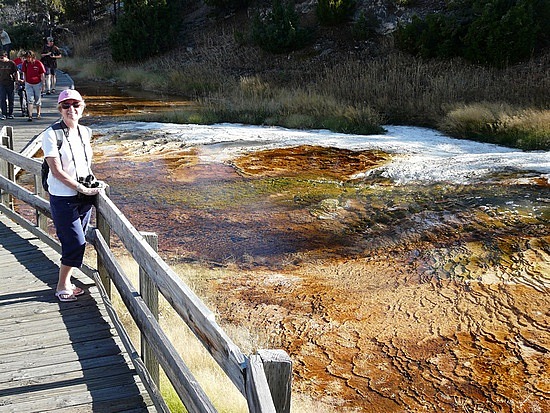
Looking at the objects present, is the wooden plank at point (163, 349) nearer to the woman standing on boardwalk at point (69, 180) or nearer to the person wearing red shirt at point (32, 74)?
the woman standing on boardwalk at point (69, 180)

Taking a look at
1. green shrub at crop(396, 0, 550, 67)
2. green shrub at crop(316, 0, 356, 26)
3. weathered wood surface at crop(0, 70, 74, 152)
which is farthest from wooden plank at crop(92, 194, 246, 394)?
green shrub at crop(316, 0, 356, 26)

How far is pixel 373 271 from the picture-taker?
7.56 meters

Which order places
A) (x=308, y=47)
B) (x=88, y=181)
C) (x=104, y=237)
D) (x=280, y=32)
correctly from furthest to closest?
(x=308, y=47) < (x=280, y=32) < (x=104, y=237) < (x=88, y=181)

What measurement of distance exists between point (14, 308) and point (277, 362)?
3.42 metres

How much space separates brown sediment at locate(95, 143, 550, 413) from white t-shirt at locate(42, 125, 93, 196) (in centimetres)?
232

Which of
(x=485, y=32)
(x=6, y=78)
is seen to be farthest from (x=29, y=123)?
(x=485, y=32)

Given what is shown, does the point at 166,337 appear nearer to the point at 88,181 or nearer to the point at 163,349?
the point at 163,349

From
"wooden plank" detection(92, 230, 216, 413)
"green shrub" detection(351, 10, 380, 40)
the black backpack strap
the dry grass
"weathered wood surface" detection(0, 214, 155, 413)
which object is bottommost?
the dry grass

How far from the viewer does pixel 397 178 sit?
11.5 metres

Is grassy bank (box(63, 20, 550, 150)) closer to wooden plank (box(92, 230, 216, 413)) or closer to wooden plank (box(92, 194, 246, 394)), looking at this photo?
wooden plank (box(92, 230, 216, 413))

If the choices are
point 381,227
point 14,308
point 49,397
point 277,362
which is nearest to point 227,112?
point 381,227

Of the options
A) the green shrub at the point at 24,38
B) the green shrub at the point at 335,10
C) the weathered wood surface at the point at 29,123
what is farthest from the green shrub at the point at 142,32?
the weathered wood surface at the point at 29,123

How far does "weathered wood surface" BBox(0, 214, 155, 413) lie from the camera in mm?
3695

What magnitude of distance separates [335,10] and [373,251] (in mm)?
→ 20672
